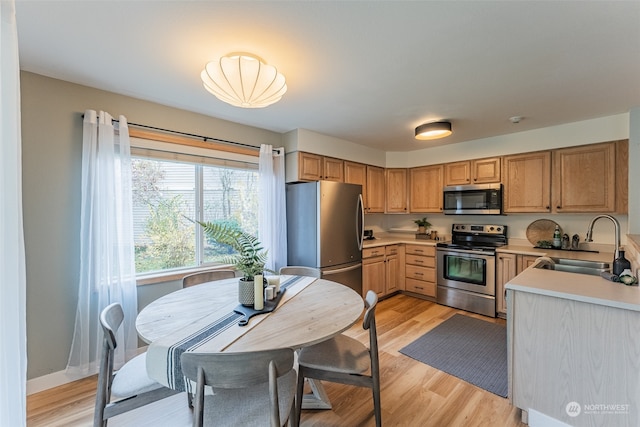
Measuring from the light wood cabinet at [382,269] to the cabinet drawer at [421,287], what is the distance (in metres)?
0.12

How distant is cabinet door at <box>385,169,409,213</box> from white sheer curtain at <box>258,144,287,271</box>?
2.04 meters

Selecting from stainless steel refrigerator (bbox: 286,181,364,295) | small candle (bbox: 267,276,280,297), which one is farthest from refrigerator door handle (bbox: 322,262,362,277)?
small candle (bbox: 267,276,280,297)

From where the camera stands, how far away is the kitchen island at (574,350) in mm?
1367

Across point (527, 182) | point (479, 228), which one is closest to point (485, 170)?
point (527, 182)

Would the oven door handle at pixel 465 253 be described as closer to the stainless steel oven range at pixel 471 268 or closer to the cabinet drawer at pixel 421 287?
the stainless steel oven range at pixel 471 268

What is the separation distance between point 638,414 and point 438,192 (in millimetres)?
3075

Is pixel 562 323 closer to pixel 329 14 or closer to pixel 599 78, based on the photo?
pixel 599 78

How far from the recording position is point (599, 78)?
6.57 ft

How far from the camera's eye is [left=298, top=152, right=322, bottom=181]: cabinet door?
329 cm

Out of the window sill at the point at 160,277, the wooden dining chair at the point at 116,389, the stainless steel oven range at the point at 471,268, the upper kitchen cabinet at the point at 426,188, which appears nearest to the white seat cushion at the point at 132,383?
the wooden dining chair at the point at 116,389

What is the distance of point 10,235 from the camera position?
75cm

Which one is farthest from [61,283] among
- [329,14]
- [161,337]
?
[329,14]

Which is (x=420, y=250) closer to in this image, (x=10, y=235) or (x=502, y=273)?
(x=502, y=273)

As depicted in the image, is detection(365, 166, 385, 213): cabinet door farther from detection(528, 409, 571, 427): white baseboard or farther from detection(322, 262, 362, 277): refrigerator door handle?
detection(528, 409, 571, 427): white baseboard
